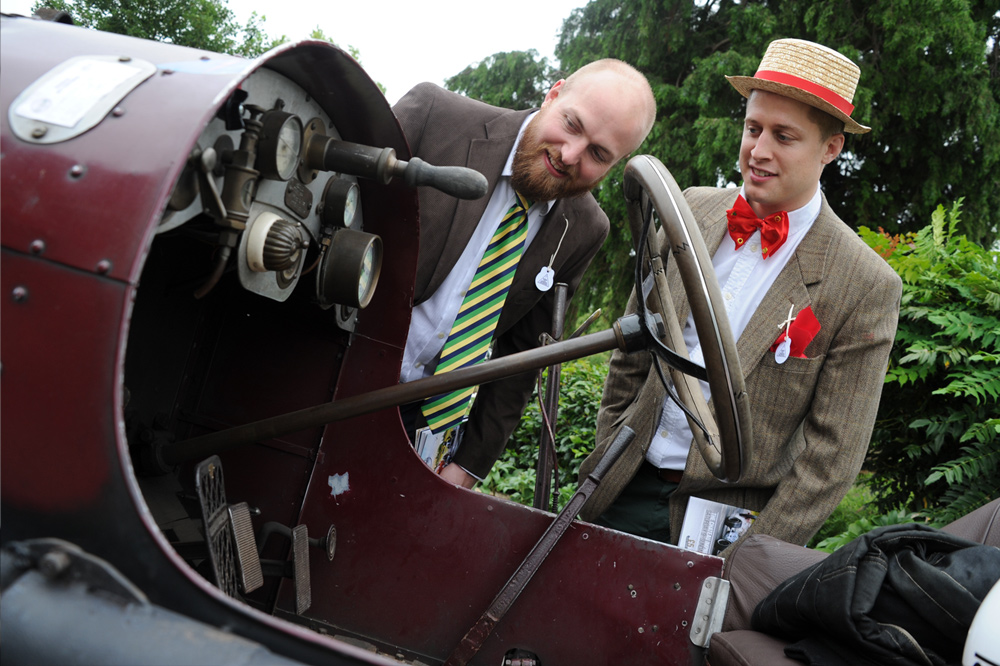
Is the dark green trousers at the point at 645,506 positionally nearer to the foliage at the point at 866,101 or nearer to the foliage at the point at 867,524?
the foliage at the point at 867,524

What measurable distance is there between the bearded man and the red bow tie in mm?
449

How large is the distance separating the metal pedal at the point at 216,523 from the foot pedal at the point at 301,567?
24 cm

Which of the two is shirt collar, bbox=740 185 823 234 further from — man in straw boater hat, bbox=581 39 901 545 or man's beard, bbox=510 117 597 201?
man's beard, bbox=510 117 597 201

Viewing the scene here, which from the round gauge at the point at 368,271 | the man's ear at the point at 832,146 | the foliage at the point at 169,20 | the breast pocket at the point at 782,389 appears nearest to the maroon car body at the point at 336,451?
the round gauge at the point at 368,271

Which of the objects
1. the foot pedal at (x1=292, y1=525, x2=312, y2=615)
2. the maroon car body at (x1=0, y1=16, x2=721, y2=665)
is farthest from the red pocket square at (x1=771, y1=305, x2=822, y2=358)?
Answer: the foot pedal at (x1=292, y1=525, x2=312, y2=615)

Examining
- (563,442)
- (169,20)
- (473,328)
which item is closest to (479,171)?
(473,328)

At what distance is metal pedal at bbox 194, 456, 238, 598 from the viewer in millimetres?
1567

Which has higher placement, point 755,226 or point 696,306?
point 755,226

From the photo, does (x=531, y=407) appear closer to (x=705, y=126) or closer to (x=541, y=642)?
(x=705, y=126)

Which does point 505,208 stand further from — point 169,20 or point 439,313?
point 169,20

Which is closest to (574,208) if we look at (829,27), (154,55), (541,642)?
(541,642)

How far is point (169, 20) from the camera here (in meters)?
19.5

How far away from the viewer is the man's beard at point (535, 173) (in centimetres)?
247

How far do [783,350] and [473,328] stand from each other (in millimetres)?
909
